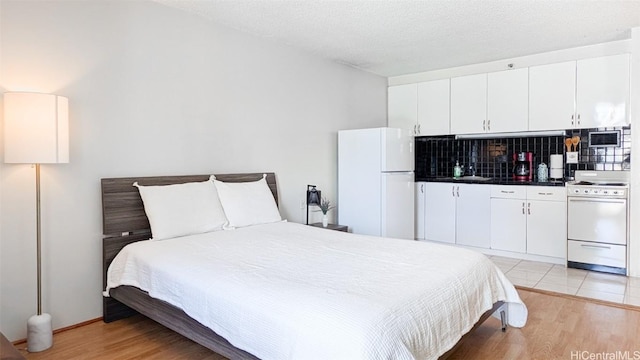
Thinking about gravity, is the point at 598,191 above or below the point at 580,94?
below

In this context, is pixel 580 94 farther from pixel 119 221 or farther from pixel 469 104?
pixel 119 221

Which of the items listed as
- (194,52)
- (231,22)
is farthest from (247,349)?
(231,22)

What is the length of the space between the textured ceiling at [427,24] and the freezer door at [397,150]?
0.91 m

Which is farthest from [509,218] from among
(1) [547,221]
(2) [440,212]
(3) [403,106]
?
(3) [403,106]

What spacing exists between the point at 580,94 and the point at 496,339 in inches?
122

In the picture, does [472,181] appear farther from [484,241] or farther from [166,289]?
[166,289]

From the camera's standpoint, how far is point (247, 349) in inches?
67.9

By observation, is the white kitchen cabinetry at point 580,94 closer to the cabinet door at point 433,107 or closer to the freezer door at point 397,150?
the cabinet door at point 433,107

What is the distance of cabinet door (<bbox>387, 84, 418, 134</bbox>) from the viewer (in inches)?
215

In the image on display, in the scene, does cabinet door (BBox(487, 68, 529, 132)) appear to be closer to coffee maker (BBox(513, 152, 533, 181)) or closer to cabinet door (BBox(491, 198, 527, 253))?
coffee maker (BBox(513, 152, 533, 181))

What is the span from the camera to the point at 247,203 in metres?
3.40

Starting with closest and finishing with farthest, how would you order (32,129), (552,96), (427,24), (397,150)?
(32,129)
(427,24)
(552,96)
(397,150)

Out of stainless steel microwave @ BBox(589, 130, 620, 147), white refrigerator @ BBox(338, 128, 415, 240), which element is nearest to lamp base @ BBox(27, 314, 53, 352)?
white refrigerator @ BBox(338, 128, 415, 240)

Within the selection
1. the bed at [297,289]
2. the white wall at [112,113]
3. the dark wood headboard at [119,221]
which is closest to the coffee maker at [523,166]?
the bed at [297,289]
